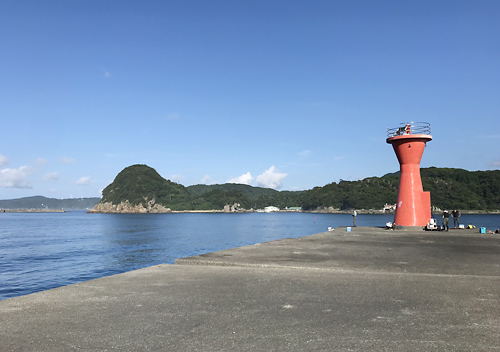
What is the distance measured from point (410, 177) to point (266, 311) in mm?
27643

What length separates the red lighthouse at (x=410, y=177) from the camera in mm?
30312

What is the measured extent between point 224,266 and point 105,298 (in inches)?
198

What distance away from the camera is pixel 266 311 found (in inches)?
261

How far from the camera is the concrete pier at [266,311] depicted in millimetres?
5086

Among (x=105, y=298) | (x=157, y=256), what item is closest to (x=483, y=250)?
(x=105, y=298)

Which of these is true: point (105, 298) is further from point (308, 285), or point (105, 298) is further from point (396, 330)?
point (396, 330)

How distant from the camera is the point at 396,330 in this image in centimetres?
555

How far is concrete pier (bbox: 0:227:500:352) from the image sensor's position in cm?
509

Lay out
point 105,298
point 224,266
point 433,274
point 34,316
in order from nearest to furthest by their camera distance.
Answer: point 34,316 → point 105,298 → point 433,274 → point 224,266

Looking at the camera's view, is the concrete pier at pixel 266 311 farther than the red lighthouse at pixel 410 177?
No

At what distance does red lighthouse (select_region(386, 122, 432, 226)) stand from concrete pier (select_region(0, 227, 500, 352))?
20.5 m

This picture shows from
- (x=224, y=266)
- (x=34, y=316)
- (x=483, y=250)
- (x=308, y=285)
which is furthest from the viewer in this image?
(x=483, y=250)

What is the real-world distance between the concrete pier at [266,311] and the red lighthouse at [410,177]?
67.2 feet

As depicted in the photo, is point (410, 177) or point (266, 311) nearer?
point (266, 311)
